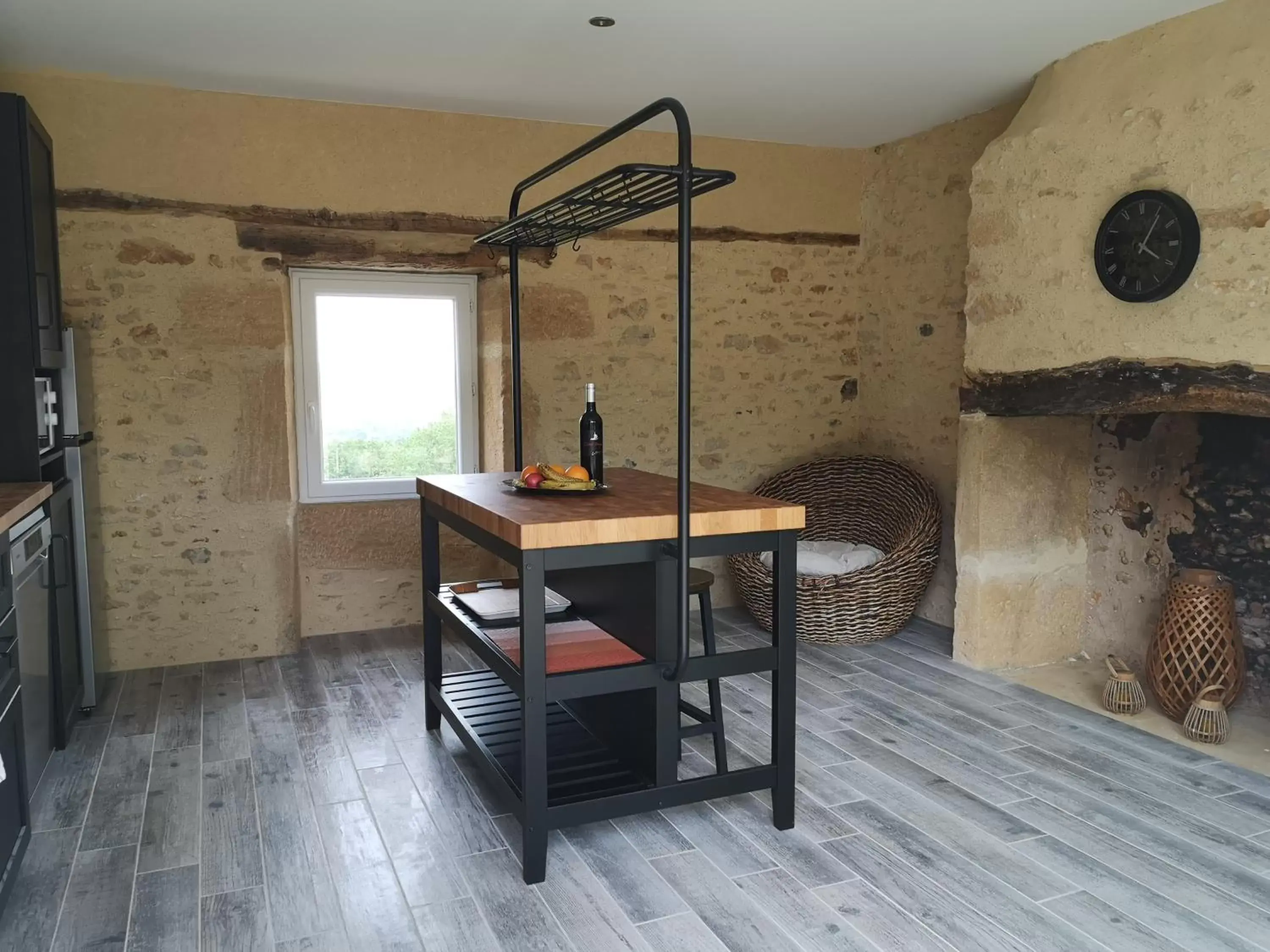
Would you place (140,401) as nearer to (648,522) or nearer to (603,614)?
(603,614)

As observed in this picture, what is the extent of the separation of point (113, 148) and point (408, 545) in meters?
2.29

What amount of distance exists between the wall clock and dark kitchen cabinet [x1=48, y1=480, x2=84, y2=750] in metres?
3.97

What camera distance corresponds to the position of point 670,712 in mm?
2744

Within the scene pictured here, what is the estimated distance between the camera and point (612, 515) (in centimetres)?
261

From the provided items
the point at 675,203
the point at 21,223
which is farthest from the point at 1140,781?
the point at 21,223

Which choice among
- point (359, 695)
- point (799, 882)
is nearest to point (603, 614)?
point (799, 882)

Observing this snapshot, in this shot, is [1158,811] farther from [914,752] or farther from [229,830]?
[229,830]

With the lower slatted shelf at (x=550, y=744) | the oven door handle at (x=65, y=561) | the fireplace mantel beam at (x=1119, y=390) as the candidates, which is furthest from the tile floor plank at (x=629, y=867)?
the fireplace mantel beam at (x=1119, y=390)

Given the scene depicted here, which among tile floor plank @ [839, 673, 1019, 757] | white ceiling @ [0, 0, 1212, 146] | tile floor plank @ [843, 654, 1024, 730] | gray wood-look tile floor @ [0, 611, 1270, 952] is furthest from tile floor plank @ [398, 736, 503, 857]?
white ceiling @ [0, 0, 1212, 146]

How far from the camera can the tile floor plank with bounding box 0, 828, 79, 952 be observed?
2.35m

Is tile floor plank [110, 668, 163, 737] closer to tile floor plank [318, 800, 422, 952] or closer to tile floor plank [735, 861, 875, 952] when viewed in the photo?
tile floor plank [318, 800, 422, 952]

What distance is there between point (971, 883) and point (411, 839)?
159cm

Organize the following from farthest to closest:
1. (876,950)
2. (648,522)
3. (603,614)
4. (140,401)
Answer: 1. (140,401)
2. (603,614)
3. (648,522)
4. (876,950)

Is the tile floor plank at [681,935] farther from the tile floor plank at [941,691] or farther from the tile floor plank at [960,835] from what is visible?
the tile floor plank at [941,691]
